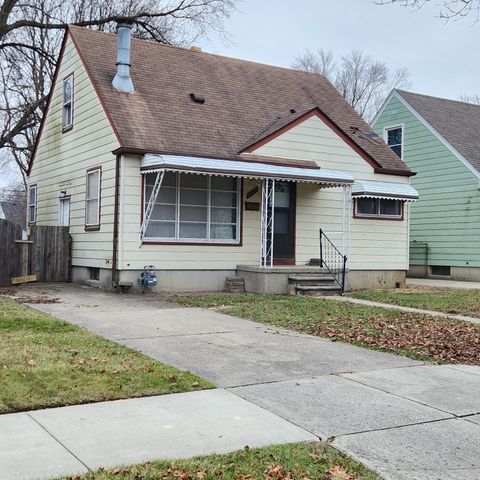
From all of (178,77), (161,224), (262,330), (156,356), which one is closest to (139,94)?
(178,77)

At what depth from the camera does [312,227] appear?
55.3 feet

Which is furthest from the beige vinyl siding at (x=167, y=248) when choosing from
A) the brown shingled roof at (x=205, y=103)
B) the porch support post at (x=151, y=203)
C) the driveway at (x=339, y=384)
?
the driveway at (x=339, y=384)

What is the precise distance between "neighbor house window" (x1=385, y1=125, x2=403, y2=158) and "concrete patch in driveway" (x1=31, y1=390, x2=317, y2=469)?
20.6m

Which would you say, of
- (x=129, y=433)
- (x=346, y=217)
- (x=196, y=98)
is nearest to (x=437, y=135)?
(x=346, y=217)

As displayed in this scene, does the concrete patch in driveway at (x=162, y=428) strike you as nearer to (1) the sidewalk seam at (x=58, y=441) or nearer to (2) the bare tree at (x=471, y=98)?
(1) the sidewalk seam at (x=58, y=441)

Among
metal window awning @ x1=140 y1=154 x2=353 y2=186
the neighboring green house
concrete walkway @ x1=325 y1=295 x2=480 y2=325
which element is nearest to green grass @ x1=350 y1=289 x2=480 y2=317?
concrete walkway @ x1=325 y1=295 x2=480 y2=325

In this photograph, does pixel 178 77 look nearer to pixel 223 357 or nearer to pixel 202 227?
pixel 202 227

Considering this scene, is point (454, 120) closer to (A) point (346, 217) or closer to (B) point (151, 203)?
(A) point (346, 217)

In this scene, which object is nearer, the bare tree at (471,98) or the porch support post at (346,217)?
the porch support post at (346,217)

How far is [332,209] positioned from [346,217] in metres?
0.45

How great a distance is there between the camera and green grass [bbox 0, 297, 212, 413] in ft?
17.8

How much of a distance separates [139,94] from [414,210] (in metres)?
12.4

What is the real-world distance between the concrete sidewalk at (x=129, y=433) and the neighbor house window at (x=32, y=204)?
16349 millimetres

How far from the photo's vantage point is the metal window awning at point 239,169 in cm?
1368
